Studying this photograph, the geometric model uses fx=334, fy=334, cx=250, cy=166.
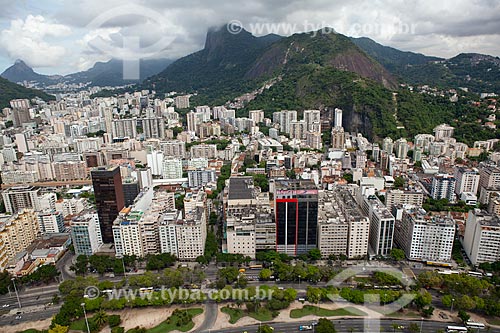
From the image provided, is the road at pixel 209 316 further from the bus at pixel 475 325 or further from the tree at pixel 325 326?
the bus at pixel 475 325

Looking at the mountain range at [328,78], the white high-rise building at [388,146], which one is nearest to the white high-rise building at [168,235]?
the mountain range at [328,78]

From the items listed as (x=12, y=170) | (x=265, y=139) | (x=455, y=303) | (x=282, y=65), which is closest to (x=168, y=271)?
(x=455, y=303)

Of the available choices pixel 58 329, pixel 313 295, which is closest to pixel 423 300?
pixel 313 295

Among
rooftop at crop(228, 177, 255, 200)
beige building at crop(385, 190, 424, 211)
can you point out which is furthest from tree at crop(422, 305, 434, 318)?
rooftop at crop(228, 177, 255, 200)

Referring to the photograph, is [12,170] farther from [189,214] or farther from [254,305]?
[254,305]

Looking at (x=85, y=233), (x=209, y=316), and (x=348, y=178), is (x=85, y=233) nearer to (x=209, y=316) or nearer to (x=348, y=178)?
(x=209, y=316)
